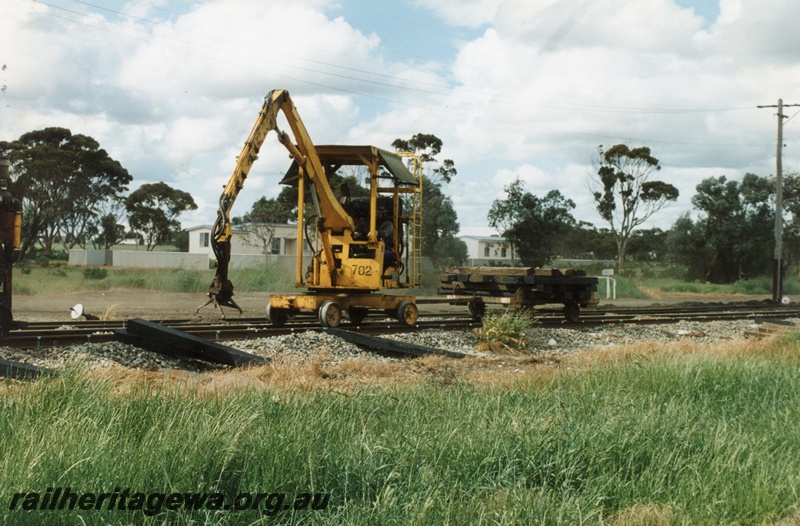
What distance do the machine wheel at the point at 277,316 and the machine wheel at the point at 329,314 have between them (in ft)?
3.62

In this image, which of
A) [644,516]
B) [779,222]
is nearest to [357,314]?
[644,516]

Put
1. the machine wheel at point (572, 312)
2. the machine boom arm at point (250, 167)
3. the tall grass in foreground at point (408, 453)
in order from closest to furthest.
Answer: the tall grass in foreground at point (408, 453) → the machine boom arm at point (250, 167) → the machine wheel at point (572, 312)

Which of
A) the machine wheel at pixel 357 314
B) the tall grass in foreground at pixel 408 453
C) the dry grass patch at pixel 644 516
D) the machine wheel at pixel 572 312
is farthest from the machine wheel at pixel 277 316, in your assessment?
the dry grass patch at pixel 644 516

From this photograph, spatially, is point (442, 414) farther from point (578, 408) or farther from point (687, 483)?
point (687, 483)

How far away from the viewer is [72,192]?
47000 mm

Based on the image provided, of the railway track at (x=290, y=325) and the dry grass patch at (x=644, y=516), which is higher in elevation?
the railway track at (x=290, y=325)

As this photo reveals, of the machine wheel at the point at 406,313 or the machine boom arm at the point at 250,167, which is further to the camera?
Result: the machine wheel at the point at 406,313

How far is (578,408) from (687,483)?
150 centimetres

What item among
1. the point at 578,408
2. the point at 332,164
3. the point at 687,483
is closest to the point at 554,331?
the point at 332,164

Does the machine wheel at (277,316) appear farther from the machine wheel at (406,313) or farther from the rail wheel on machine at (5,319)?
the rail wheel on machine at (5,319)

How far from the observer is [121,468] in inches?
155

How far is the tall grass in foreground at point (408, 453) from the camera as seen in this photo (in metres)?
3.98

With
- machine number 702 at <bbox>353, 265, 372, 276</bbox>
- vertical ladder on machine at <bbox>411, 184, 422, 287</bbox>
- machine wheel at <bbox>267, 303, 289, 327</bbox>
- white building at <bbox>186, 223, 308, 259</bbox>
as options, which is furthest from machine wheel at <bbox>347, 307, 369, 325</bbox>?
white building at <bbox>186, 223, 308, 259</bbox>

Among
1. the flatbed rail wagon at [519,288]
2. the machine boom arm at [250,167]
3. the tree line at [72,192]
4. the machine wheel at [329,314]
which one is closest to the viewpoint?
the machine boom arm at [250,167]
